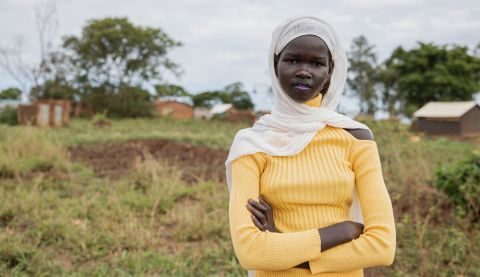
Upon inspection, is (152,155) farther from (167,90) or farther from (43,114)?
(167,90)

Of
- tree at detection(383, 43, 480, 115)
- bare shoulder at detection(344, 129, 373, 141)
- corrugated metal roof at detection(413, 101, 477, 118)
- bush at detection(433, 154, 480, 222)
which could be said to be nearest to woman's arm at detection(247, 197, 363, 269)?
bare shoulder at detection(344, 129, 373, 141)

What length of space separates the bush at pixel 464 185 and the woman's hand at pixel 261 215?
3.12 meters

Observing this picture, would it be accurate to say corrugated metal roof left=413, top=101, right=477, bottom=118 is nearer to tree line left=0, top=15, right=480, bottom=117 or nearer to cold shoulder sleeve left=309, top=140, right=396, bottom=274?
tree line left=0, top=15, right=480, bottom=117

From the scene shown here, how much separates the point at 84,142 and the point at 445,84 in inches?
797

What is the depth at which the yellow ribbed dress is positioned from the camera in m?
1.25

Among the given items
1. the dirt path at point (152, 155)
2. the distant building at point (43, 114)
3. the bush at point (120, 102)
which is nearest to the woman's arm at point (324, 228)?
the dirt path at point (152, 155)

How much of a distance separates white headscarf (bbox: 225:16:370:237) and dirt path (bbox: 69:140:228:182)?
4.68m

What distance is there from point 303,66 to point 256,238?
0.48 m

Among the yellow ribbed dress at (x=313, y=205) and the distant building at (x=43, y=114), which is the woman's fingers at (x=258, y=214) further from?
the distant building at (x=43, y=114)

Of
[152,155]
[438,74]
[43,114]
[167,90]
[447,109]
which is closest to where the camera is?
[152,155]

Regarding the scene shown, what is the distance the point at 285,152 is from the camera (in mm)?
1294

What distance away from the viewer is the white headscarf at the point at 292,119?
1.31 metres

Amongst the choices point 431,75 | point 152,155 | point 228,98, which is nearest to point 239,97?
point 228,98

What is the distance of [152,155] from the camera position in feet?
27.5
